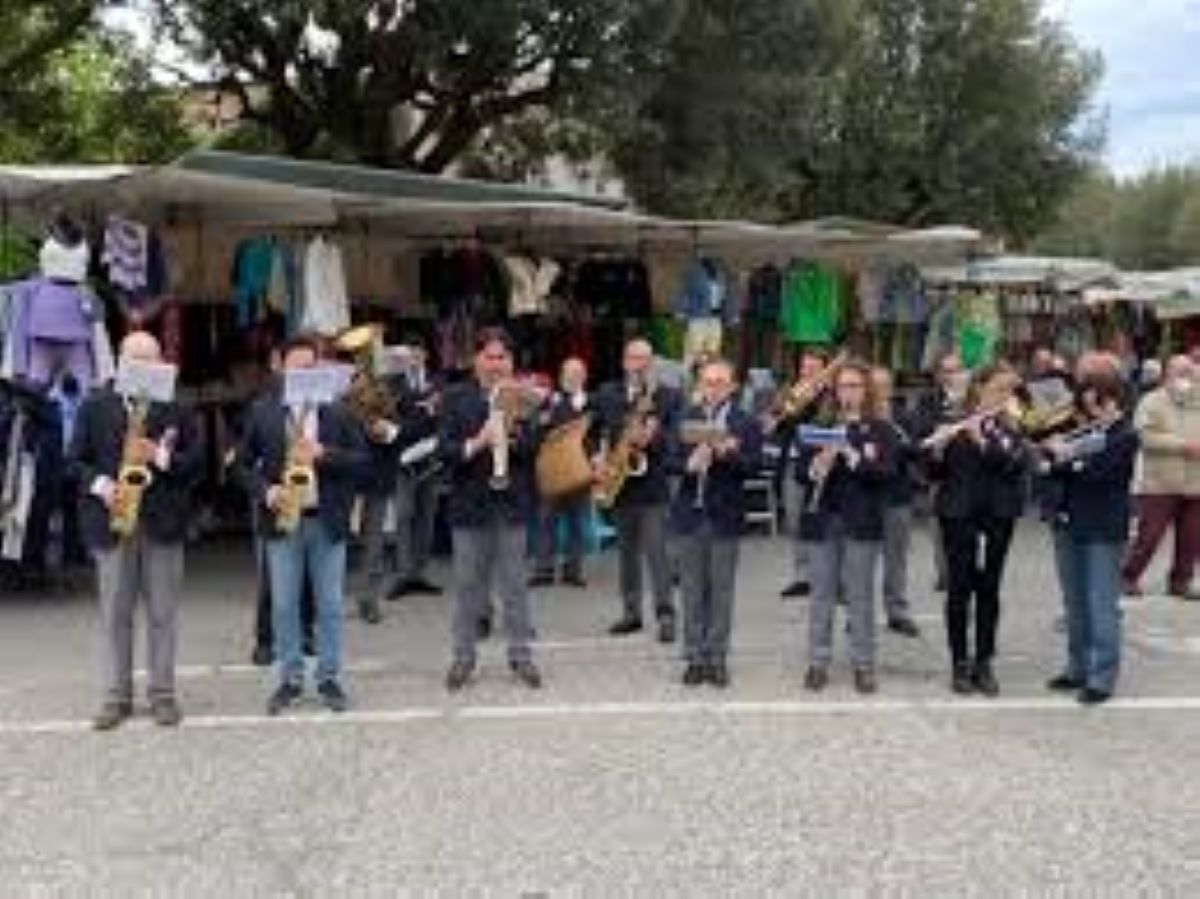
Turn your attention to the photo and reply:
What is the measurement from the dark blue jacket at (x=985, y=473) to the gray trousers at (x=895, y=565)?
2.11 m

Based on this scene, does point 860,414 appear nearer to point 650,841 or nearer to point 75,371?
point 650,841

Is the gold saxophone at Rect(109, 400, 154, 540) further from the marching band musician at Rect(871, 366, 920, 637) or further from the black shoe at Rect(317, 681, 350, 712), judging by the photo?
the marching band musician at Rect(871, 366, 920, 637)

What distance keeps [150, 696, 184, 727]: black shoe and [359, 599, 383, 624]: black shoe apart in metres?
3.51

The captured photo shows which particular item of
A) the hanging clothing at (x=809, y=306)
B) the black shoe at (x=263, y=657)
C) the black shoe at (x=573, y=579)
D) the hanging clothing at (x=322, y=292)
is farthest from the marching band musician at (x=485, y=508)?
the hanging clothing at (x=809, y=306)

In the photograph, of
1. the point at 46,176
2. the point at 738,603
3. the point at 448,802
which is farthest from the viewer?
the point at 738,603

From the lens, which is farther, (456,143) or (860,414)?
(456,143)

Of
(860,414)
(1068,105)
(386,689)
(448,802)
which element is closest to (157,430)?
(386,689)

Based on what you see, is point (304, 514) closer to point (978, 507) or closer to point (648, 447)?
point (648, 447)

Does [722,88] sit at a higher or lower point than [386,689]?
higher

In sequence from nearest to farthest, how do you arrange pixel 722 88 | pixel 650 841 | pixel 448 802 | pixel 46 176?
1. pixel 650 841
2. pixel 448 802
3. pixel 46 176
4. pixel 722 88

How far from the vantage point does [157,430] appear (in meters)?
10.6

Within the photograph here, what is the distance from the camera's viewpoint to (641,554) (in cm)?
1381

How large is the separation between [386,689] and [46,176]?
4542 mm

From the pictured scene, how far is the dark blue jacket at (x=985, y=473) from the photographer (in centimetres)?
1142
